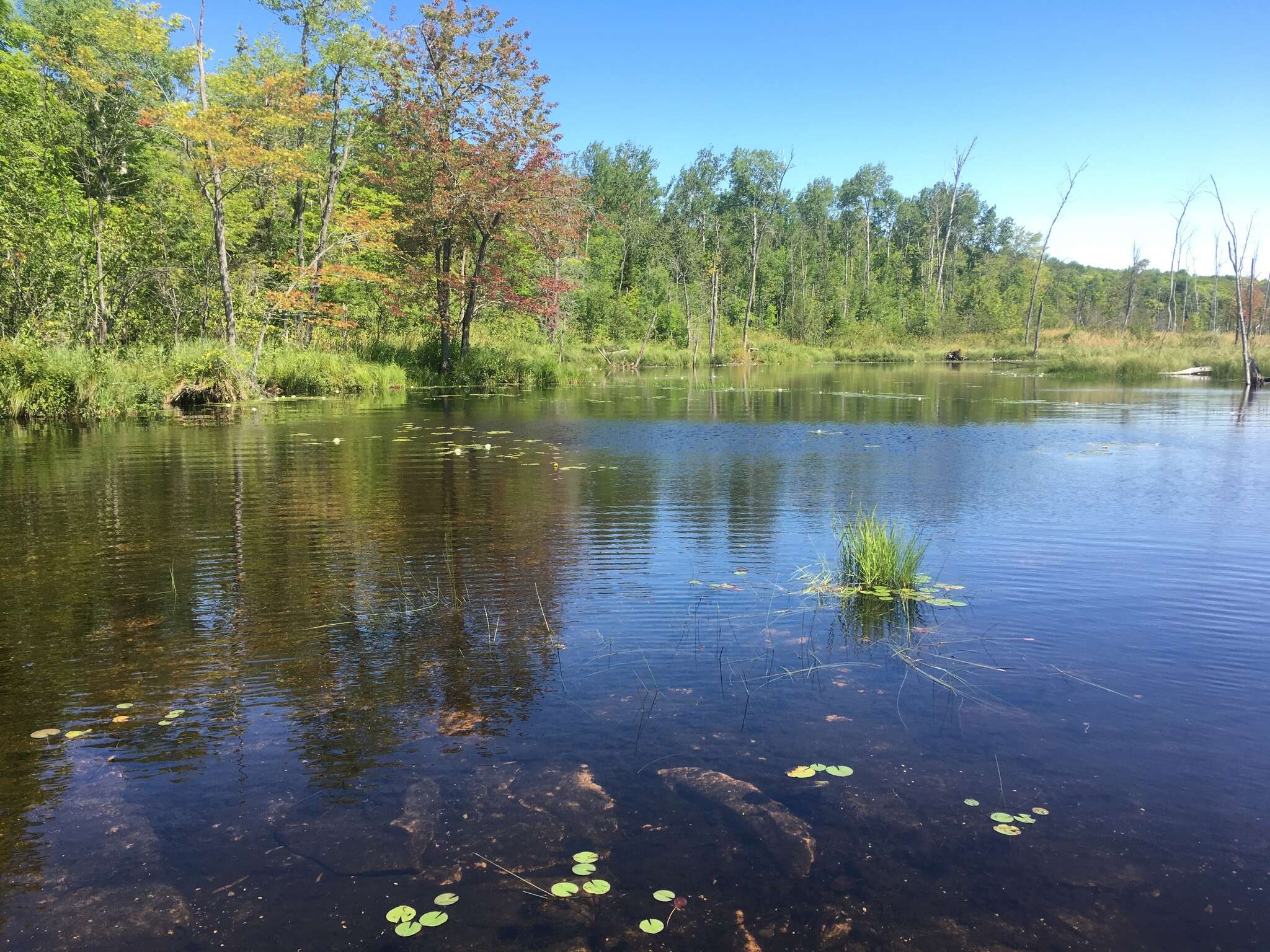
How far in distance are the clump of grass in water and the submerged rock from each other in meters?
3.52

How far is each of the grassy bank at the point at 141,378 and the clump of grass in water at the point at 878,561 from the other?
20.3m

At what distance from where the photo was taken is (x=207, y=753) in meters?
4.23

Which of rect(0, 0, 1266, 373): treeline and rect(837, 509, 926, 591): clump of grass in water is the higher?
rect(0, 0, 1266, 373): treeline

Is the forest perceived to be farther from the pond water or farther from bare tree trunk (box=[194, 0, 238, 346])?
the pond water

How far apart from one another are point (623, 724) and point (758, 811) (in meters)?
1.07

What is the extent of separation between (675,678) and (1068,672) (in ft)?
8.76

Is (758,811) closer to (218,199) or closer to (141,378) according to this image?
(141,378)

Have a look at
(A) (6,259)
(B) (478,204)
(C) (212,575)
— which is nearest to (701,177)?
(B) (478,204)

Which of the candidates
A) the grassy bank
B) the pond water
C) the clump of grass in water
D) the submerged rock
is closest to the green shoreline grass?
the grassy bank

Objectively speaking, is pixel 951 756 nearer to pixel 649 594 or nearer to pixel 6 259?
pixel 649 594

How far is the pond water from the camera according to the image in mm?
3148

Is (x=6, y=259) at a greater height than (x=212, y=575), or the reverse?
(x=6, y=259)

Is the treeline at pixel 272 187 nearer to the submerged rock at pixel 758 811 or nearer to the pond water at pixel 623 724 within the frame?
the pond water at pixel 623 724

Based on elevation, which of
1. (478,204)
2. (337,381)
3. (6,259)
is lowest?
(337,381)
